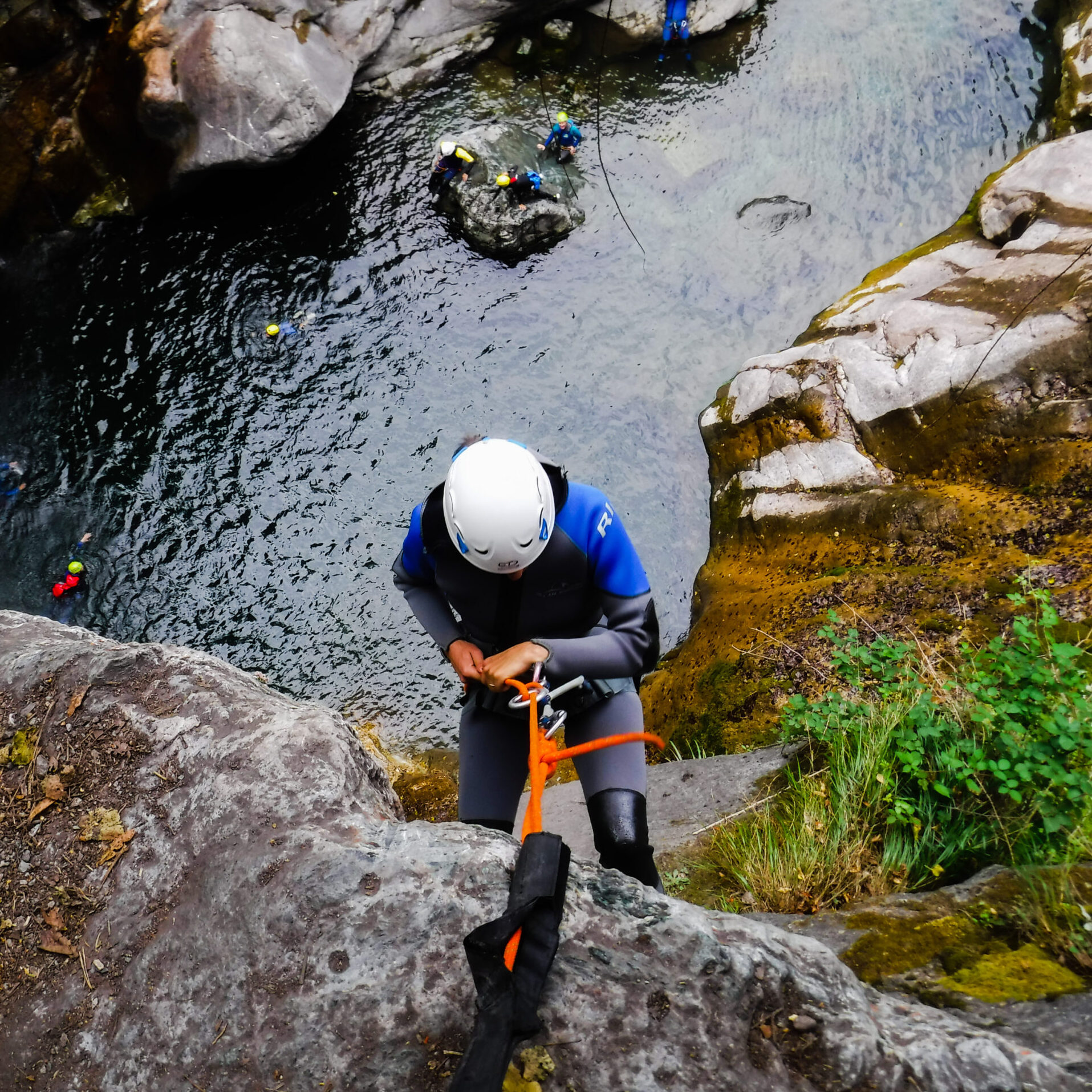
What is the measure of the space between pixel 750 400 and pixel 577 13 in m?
6.31

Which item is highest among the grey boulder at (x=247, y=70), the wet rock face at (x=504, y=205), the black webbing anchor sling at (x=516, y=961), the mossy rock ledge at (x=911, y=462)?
the grey boulder at (x=247, y=70)

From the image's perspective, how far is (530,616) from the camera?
3254 millimetres

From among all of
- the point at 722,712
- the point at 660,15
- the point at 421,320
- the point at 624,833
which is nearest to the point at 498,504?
the point at 624,833

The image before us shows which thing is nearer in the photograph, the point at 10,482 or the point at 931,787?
the point at 931,787

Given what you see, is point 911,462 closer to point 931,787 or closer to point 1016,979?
point 931,787

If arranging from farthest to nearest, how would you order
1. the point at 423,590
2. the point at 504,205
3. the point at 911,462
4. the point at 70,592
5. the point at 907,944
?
the point at 504,205 < the point at 70,592 < the point at 911,462 < the point at 423,590 < the point at 907,944

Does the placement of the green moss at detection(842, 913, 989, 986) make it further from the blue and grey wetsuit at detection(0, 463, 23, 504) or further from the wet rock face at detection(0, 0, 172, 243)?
the wet rock face at detection(0, 0, 172, 243)

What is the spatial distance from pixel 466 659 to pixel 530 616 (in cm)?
32

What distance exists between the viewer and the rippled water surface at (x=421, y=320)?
7016 millimetres

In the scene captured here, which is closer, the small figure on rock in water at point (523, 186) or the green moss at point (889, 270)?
the green moss at point (889, 270)

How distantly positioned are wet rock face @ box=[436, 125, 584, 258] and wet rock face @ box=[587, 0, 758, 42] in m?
2.37

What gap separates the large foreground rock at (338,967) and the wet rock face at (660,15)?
1014cm

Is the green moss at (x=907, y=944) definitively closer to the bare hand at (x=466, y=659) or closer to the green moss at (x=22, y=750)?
the bare hand at (x=466, y=659)

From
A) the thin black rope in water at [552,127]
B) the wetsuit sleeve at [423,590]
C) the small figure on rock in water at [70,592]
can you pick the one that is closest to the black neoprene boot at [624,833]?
the wetsuit sleeve at [423,590]
